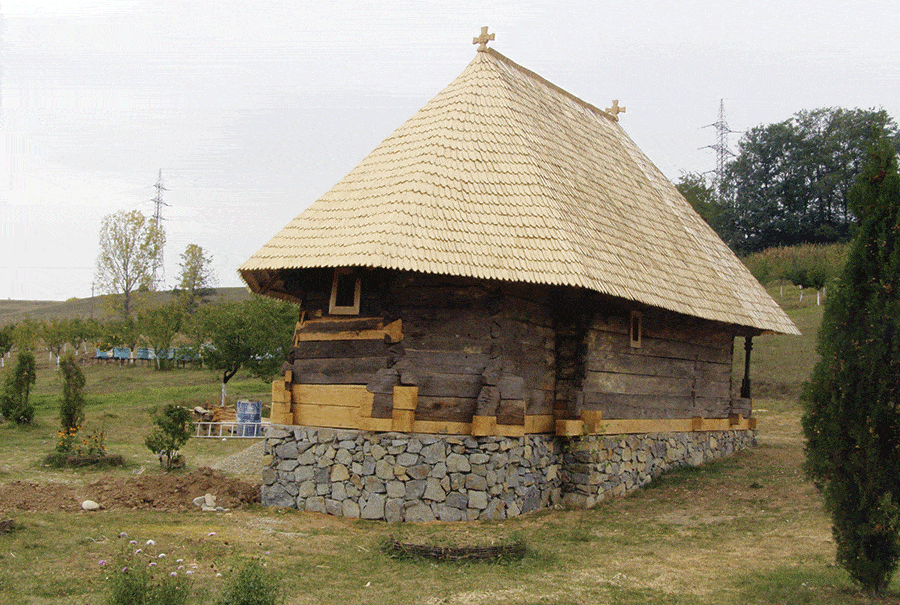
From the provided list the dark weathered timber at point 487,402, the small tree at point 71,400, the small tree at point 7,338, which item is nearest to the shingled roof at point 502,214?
the dark weathered timber at point 487,402

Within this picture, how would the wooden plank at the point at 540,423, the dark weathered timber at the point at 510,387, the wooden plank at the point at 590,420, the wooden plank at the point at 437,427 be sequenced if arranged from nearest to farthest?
the wooden plank at the point at 437,427, the dark weathered timber at the point at 510,387, the wooden plank at the point at 540,423, the wooden plank at the point at 590,420

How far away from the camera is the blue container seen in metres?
22.2

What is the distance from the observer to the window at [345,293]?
10.8m

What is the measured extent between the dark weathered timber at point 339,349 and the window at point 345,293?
43 centimetres

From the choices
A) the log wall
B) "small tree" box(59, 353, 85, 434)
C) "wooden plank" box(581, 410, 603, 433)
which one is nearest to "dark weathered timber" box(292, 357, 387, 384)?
the log wall

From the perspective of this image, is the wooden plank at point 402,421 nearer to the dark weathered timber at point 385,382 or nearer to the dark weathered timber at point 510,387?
the dark weathered timber at point 385,382

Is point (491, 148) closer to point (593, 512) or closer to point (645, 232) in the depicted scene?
point (645, 232)

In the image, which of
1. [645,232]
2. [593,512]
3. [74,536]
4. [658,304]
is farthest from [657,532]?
[74,536]

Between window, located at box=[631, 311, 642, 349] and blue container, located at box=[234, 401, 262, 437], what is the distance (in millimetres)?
12741

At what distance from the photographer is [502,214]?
10828 millimetres

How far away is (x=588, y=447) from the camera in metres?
11.6

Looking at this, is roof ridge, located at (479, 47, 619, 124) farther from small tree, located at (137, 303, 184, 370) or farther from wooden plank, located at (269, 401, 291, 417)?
small tree, located at (137, 303, 184, 370)

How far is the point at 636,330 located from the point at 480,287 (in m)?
3.76

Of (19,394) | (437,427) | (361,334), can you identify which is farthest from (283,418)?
(19,394)
